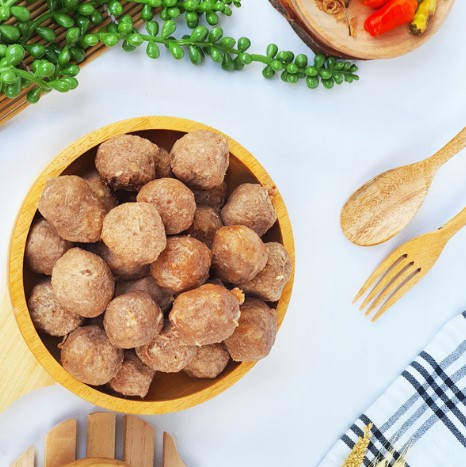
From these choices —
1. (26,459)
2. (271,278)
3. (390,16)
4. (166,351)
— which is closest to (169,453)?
(26,459)

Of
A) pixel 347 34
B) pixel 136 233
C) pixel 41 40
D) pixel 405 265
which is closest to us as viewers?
pixel 136 233

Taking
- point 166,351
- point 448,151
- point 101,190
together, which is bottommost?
point 166,351

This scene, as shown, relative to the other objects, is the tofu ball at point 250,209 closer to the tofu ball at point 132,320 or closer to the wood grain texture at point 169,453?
the tofu ball at point 132,320

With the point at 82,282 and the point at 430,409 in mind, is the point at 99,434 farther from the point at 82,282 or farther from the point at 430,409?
the point at 430,409

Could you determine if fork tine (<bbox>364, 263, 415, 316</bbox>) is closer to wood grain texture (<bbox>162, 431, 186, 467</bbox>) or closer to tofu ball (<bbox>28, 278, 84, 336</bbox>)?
wood grain texture (<bbox>162, 431, 186, 467</bbox>)

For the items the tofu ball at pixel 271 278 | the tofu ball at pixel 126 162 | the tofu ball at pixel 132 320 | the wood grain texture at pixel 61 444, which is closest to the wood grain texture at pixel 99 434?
the wood grain texture at pixel 61 444
